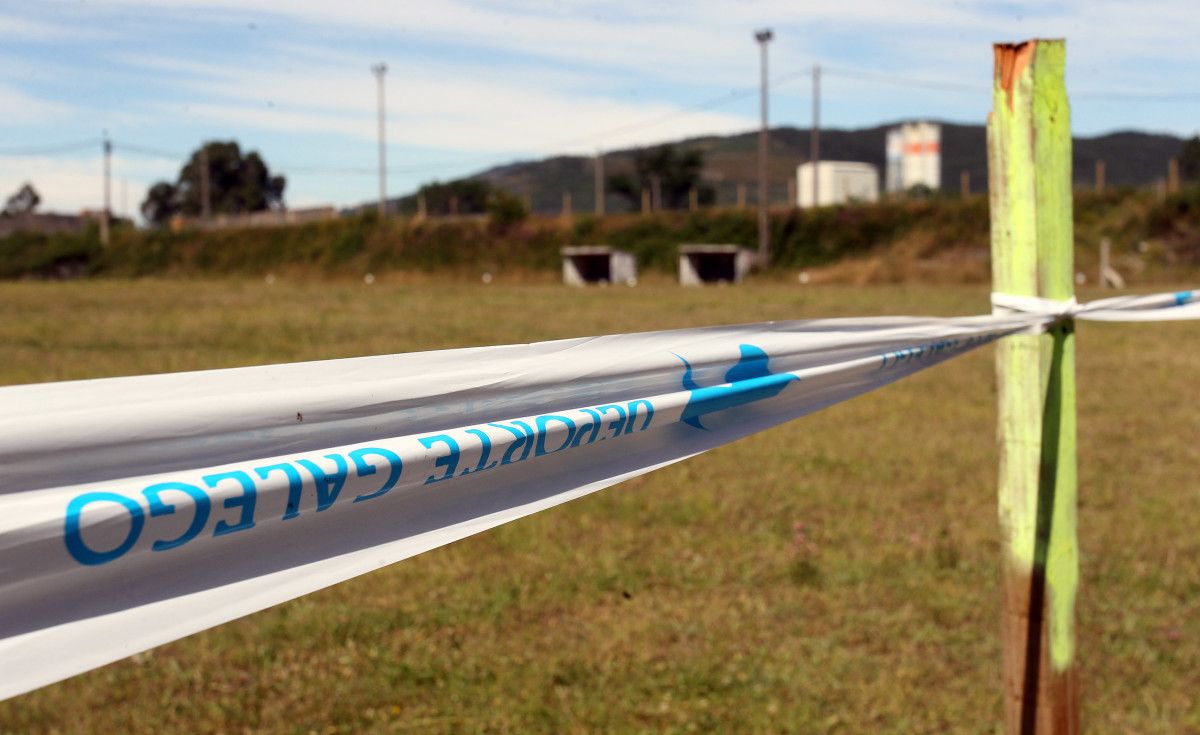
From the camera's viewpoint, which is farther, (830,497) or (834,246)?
(834,246)

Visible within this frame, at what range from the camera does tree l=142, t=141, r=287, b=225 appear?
285 ft

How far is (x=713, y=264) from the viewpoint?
44.4 m

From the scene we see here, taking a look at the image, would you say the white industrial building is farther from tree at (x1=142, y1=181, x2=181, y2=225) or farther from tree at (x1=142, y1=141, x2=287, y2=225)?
tree at (x1=142, y1=181, x2=181, y2=225)

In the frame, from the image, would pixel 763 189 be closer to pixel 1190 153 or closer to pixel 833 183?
pixel 833 183

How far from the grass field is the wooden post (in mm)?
875

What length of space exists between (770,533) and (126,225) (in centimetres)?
6410

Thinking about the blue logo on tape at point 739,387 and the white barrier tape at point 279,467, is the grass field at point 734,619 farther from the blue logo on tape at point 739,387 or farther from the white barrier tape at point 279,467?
the white barrier tape at point 279,467

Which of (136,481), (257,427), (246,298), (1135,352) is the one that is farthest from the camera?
(246,298)

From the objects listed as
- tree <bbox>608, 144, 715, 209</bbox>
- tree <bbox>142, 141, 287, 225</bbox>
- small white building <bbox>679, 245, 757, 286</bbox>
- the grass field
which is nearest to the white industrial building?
tree <bbox>608, 144, 715, 209</bbox>

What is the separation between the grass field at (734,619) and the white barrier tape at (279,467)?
2.03 metres

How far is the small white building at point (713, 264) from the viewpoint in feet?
140

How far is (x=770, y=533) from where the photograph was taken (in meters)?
5.80

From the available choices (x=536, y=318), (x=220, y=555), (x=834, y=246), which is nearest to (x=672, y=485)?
(x=220, y=555)

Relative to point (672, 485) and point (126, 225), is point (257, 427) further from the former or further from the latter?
point (126, 225)
